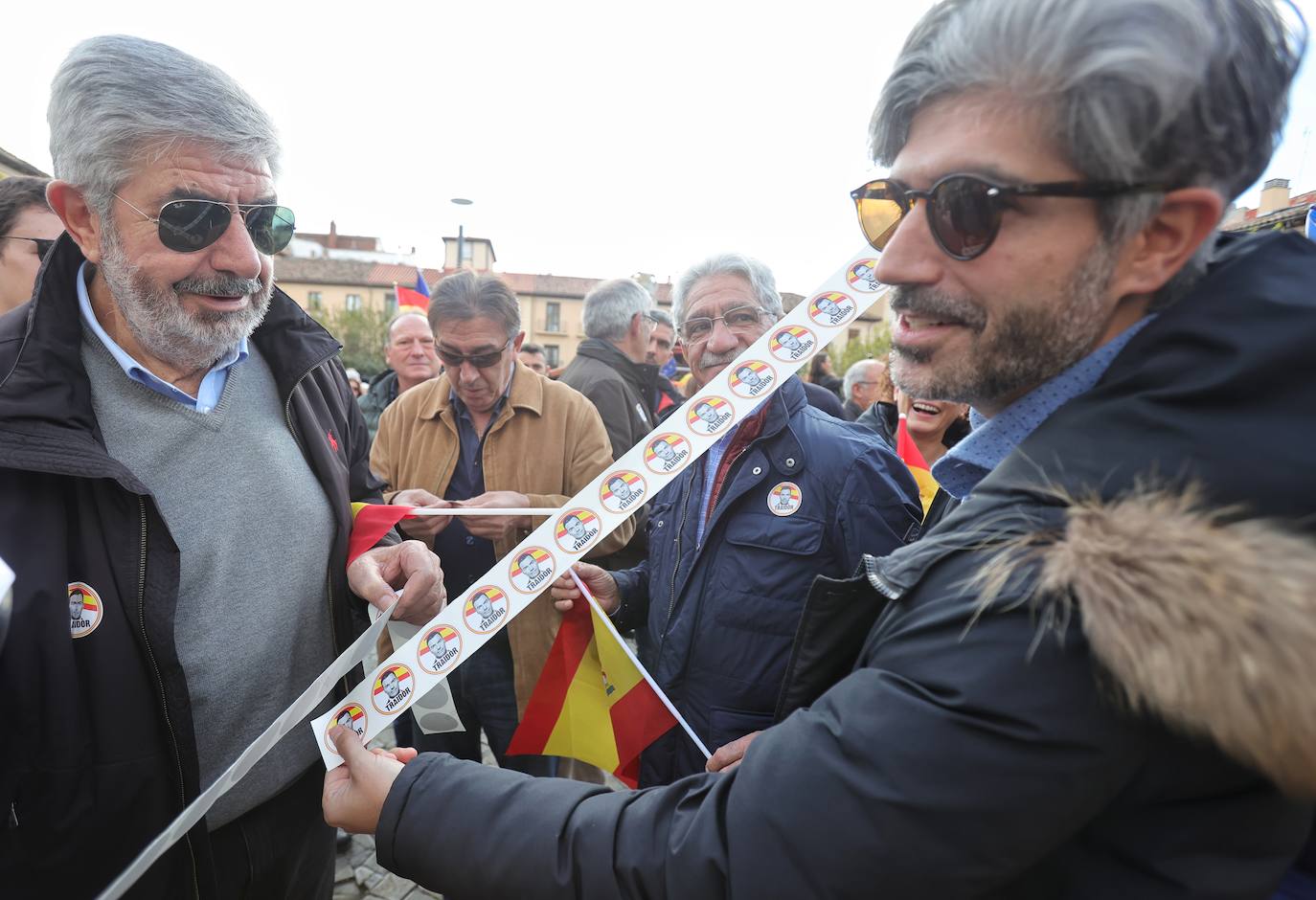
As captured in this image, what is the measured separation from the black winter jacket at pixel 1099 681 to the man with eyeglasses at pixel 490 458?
1.92 m

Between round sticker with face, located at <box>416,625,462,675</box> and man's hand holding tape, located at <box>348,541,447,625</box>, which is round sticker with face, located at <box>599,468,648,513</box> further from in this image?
man's hand holding tape, located at <box>348,541,447,625</box>

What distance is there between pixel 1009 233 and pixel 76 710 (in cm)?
202

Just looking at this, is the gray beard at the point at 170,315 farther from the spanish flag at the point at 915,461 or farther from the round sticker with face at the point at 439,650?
the spanish flag at the point at 915,461

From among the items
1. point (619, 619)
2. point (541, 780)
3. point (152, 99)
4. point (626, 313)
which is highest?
point (152, 99)

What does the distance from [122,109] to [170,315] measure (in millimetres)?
476

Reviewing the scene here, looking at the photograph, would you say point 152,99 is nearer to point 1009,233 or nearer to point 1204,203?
point 1009,233

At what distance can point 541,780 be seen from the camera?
1.19 metres

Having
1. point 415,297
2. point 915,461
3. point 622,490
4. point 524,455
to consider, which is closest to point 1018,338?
point 622,490

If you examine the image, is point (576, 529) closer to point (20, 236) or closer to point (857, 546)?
point (857, 546)

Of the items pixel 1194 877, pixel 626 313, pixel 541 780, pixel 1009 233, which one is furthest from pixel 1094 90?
pixel 626 313

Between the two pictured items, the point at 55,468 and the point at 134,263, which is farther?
the point at 134,263

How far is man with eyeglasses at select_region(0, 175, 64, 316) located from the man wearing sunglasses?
1.43 meters

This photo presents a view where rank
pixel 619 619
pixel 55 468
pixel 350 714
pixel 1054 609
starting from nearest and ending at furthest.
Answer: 1. pixel 1054 609
2. pixel 55 468
3. pixel 350 714
4. pixel 619 619

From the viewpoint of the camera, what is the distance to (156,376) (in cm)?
179
